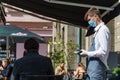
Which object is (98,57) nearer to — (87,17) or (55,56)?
(87,17)

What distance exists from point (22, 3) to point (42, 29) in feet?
116

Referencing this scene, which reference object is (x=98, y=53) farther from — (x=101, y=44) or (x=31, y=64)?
(x=31, y=64)

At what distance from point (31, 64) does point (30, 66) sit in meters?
0.03

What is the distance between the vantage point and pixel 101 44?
19.7ft

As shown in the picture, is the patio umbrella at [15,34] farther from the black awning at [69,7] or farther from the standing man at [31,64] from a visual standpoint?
the standing man at [31,64]

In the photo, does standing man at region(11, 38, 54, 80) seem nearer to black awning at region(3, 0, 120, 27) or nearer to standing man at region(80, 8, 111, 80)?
standing man at region(80, 8, 111, 80)

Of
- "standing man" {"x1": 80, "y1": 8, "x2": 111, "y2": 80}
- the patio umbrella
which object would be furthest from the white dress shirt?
the patio umbrella

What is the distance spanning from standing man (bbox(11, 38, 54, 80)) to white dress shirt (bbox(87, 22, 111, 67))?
0.59m

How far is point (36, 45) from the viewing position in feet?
19.6

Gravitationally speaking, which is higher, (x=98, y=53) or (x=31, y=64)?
(x=98, y=53)

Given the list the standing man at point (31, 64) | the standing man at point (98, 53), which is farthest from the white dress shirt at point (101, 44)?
the standing man at point (31, 64)

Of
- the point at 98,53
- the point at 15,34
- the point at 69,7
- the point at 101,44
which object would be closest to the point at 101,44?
the point at 101,44

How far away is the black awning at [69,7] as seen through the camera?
29.6 feet

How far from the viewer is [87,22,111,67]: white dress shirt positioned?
19.4ft
